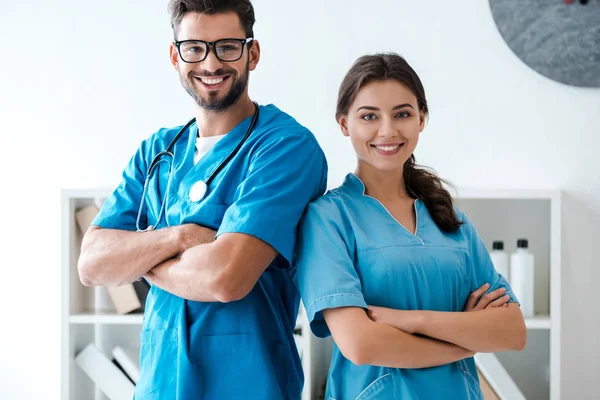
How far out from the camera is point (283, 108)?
2500mm

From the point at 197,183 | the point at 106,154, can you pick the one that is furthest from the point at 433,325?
the point at 106,154

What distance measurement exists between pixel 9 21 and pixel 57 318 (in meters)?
1.17

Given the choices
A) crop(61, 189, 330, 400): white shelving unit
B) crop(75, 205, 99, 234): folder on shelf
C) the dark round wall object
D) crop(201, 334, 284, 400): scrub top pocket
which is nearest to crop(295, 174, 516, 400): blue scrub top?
crop(201, 334, 284, 400): scrub top pocket

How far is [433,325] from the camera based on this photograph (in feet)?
3.60

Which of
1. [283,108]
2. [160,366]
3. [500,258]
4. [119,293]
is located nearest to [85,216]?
[119,293]

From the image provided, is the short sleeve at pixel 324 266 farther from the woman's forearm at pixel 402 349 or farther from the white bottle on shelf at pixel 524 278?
the white bottle on shelf at pixel 524 278

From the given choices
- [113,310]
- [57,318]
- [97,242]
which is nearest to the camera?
[97,242]

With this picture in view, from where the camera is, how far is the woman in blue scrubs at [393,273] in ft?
3.60

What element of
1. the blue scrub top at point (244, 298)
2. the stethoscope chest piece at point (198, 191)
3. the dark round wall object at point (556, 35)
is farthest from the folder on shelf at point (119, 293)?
the dark round wall object at point (556, 35)

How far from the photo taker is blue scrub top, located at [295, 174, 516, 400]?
1124 millimetres

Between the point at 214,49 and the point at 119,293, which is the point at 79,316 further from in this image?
the point at 214,49

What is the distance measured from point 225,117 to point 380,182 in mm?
325

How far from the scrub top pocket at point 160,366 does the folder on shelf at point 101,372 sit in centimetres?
104

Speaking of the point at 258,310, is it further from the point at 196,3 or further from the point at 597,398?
the point at 597,398
